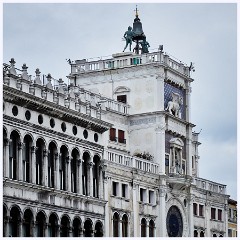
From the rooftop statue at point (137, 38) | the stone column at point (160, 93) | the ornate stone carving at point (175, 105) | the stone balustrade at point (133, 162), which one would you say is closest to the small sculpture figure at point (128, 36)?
the rooftop statue at point (137, 38)

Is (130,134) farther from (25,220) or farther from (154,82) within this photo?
(25,220)

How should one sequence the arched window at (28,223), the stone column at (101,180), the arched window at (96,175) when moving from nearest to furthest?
the arched window at (28,223), the arched window at (96,175), the stone column at (101,180)

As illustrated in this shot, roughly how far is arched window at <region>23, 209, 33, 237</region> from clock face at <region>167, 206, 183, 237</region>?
1853cm

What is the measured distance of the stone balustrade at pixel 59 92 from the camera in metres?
64.8

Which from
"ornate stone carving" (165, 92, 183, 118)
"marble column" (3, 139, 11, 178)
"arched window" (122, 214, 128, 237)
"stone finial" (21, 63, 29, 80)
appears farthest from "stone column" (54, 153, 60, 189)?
"ornate stone carving" (165, 92, 183, 118)

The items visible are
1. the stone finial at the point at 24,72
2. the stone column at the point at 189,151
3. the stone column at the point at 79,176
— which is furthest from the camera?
the stone column at the point at 189,151

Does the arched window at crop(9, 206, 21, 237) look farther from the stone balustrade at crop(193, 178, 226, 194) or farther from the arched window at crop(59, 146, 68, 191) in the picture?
the stone balustrade at crop(193, 178, 226, 194)

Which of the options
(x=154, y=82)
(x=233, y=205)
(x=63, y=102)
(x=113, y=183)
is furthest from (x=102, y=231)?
(x=233, y=205)

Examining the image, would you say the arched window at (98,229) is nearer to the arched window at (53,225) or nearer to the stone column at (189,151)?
the arched window at (53,225)

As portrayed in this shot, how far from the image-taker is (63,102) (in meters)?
70.2

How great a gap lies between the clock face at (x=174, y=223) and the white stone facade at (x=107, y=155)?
0.30ft

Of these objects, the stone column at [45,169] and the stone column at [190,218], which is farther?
the stone column at [190,218]

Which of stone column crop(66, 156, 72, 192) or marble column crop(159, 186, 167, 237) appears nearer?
stone column crop(66, 156, 72, 192)

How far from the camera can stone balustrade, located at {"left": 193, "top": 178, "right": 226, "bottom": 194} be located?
289 ft
